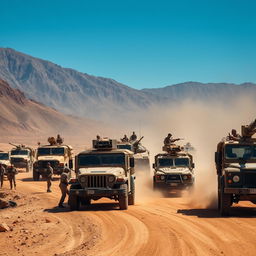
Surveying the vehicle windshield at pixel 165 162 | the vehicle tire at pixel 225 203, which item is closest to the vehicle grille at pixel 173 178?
the vehicle windshield at pixel 165 162

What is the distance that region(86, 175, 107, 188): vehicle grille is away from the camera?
15741 mm

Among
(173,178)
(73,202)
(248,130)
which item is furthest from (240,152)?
(173,178)

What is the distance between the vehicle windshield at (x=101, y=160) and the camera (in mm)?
17000

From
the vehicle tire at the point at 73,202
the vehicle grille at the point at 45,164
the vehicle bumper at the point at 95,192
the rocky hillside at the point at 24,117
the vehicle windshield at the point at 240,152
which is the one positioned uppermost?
the rocky hillside at the point at 24,117

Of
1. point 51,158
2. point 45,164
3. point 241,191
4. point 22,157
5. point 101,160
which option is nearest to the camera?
point 241,191

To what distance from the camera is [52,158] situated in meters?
29.6

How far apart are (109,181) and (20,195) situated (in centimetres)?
788

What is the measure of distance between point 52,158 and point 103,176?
14.2 metres

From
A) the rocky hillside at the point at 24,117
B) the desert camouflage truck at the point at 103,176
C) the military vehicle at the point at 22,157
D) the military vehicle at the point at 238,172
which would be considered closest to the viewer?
the military vehicle at the point at 238,172

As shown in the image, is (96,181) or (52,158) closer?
(96,181)

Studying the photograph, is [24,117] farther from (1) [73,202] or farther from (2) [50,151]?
(1) [73,202]

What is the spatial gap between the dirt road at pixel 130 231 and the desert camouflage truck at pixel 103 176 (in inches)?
18.8

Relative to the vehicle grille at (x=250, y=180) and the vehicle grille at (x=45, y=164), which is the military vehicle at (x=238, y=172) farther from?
the vehicle grille at (x=45, y=164)

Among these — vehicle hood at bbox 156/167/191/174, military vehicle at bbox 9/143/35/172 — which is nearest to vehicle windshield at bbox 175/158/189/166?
vehicle hood at bbox 156/167/191/174
